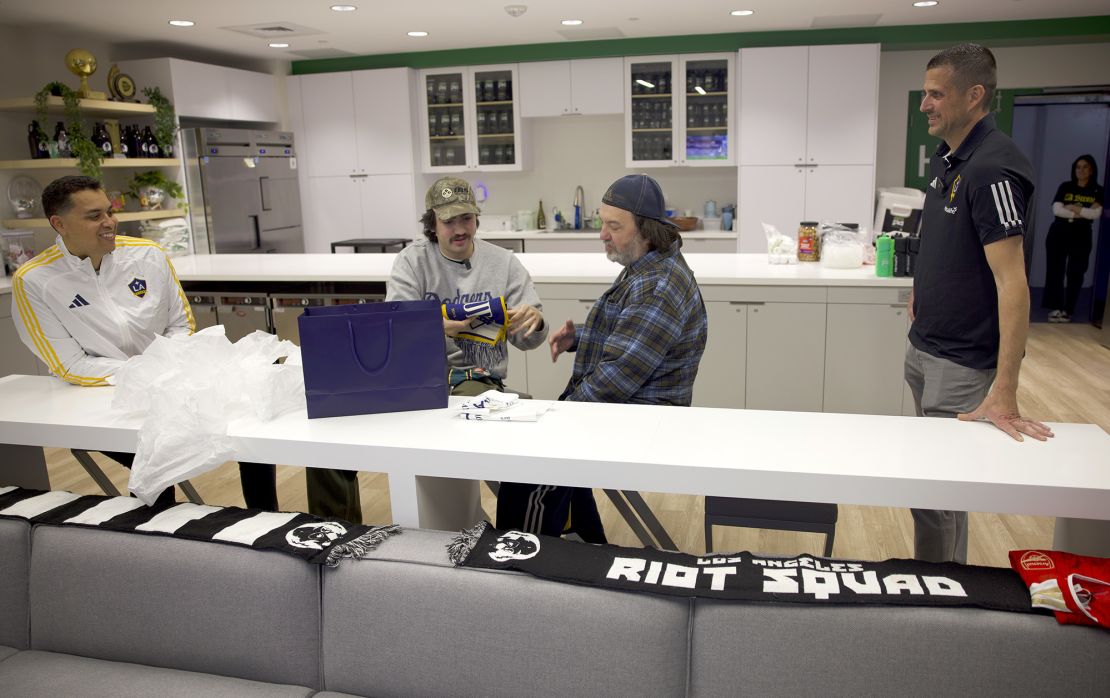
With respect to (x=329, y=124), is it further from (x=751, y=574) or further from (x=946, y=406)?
(x=751, y=574)

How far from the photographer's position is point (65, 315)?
2555mm

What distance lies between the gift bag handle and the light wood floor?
1365mm

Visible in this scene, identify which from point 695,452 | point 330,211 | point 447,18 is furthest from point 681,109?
point 695,452

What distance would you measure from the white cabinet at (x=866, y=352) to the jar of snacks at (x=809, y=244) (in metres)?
0.59

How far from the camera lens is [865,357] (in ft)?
12.8

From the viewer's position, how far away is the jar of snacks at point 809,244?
14.4ft

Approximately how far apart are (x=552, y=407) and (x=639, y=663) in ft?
2.49

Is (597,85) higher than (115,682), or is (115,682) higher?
(597,85)

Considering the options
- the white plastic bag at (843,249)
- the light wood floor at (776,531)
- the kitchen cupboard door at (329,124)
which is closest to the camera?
the light wood floor at (776,531)

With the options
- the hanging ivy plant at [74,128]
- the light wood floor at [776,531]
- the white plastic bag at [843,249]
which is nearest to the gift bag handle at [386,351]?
the light wood floor at [776,531]

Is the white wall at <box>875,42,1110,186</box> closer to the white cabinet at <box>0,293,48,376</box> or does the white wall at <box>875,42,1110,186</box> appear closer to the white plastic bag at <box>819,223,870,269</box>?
the white plastic bag at <box>819,223,870,269</box>

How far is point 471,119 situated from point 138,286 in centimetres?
514

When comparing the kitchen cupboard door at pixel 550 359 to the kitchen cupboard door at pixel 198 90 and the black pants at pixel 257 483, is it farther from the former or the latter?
the kitchen cupboard door at pixel 198 90

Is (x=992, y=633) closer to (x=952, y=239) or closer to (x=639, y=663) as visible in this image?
(x=639, y=663)
